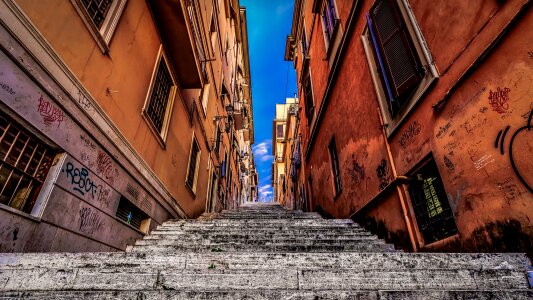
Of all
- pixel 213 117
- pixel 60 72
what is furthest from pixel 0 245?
pixel 213 117

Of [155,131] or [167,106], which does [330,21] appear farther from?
[155,131]

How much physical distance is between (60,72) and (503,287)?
536cm

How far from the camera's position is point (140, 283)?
2314 mm

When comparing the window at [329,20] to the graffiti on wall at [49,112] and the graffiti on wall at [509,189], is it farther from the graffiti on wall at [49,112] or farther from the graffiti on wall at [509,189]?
the graffiti on wall at [49,112]

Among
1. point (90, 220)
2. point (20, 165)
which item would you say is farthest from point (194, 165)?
point (20, 165)

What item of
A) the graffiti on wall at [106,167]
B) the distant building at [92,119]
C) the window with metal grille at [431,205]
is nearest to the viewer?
the distant building at [92,119]

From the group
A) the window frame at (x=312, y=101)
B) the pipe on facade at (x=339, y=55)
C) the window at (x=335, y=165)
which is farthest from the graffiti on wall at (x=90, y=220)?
the window frame at (x=312, y=101)

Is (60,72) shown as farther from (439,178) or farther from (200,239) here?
(439,178)

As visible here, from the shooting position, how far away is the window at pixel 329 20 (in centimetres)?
971

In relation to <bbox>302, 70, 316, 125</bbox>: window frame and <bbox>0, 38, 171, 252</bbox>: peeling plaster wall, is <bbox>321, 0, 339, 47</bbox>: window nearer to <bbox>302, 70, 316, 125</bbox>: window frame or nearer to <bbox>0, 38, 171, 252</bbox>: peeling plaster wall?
<bbox>302, 70, 316, 125</bbox>: window frame

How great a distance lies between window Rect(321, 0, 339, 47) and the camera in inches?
382

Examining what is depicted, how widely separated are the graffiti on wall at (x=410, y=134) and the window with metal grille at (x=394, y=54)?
1.75 ft

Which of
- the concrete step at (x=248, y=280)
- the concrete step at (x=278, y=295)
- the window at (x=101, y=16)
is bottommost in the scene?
the concrete step at (x=278, y=295)

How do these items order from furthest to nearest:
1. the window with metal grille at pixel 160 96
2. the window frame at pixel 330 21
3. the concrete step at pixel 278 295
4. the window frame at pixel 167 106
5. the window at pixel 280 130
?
the window at pixel 280 130, the window frame at pixel 330 21, the window with metal grille at pixel 160 96, the window frame at pixel 167 106, the concrete step at pixel 278 295
